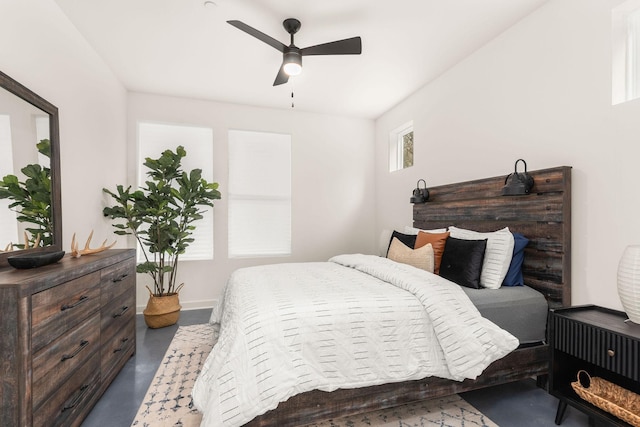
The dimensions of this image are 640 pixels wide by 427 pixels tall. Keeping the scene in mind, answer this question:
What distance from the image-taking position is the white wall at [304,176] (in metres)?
4.09

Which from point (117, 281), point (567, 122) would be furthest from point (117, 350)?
point (567, 122)

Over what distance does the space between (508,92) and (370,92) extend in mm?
1684

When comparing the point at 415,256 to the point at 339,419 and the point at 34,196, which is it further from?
the point at 34,196

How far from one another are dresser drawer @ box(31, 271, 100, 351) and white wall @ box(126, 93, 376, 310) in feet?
7.42

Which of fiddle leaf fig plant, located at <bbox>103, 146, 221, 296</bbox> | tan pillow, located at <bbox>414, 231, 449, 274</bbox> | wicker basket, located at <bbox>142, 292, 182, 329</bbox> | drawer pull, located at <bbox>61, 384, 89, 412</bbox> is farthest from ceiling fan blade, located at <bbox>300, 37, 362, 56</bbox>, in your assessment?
wicker basket, located at <bbox>142, 292, 182, 329</bbox>

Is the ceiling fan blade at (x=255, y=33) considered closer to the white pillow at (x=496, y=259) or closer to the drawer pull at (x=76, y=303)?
the drawer pull at (x=76, y=303)

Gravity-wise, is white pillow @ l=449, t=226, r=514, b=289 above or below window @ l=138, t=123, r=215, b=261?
below

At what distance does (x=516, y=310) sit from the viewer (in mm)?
2029

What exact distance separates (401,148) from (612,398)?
343cm

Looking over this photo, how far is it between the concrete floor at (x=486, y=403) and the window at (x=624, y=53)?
1.96m

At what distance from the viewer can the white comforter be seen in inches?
56.7

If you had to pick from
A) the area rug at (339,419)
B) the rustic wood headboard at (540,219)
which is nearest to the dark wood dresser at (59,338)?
the area rug at (339,419)

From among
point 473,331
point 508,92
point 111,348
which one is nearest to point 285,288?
point 473,331

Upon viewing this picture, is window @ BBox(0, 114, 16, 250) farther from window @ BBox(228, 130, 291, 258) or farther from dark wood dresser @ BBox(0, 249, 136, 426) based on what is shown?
window @ BBox(228, 130, 291, 258)
